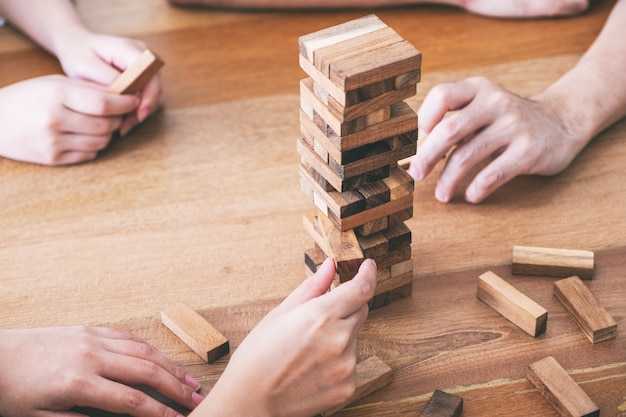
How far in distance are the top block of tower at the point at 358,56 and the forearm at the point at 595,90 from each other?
60 centimetres

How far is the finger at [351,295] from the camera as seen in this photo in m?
1.13

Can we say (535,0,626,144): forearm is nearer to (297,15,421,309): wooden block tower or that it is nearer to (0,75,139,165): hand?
(297,15,421,309): wooden block tower

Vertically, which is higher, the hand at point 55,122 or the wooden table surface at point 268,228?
the hand at point 55,122

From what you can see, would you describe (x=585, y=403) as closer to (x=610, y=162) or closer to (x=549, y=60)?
(x=610, y=162)

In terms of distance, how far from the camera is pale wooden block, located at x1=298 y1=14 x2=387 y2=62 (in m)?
1.15

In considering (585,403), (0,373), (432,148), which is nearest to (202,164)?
(432,148)

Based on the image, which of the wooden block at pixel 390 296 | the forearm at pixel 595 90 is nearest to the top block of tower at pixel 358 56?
the wooden block at pixel 390 296

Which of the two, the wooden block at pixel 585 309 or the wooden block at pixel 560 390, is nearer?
the wooden block at pixel 560 390

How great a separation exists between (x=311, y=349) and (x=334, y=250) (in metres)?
0.19

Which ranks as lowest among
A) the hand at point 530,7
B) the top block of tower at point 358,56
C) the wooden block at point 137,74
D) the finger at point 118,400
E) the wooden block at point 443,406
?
the wooden block at point 443,406

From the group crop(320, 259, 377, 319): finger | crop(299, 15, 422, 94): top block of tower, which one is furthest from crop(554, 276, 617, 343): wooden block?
crop(299, 15, 422, 94): top block of tower

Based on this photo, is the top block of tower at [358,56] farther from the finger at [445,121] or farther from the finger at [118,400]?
the finger at [118,400]

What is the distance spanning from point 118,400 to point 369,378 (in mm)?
358

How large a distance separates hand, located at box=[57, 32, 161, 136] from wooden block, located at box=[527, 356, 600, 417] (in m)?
0.96
